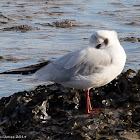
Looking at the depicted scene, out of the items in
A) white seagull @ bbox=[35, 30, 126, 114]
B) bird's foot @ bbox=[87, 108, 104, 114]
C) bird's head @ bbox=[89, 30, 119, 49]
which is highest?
bird's head @ bbox=[89, 30, 119, 49]

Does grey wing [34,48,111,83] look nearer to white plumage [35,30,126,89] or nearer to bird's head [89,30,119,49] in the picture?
white plumage [35,30,126,89]

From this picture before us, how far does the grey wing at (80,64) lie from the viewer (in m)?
5.14

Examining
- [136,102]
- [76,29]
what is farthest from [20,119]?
[76,29]

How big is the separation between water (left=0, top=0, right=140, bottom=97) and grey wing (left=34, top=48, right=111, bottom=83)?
1.61m

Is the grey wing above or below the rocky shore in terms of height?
above

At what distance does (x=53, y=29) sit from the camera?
1141 centimetres

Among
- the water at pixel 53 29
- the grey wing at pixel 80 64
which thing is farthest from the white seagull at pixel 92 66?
the water at pixel 53 29

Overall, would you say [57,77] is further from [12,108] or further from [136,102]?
[136,102]

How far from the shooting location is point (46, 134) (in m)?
4.66

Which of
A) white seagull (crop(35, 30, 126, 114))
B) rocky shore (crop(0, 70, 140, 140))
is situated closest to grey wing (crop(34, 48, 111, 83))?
white seagull (crop(35, 30, 126, 114))

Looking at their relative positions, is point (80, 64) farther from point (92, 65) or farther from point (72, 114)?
point (72, 114)

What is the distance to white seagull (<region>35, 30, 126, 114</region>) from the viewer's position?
5082 millimetres

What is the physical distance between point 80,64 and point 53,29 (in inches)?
249

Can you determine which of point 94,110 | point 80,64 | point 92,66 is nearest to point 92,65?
point 92,66
